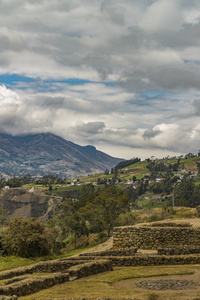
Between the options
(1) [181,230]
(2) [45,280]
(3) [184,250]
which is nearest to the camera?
(2) [45,280]

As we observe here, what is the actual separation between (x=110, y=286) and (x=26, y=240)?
1670 centimetres

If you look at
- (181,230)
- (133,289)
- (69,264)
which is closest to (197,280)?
(133,289)

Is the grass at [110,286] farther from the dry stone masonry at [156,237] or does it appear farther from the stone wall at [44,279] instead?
the dry stone masonry at [156,237]

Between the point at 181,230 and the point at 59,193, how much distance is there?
13522 centimetres

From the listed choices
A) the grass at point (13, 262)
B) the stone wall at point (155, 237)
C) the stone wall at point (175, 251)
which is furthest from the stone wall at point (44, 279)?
the grass at point (13, 262)

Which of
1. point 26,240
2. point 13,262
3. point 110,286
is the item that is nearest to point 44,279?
point 110,286

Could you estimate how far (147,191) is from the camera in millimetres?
147500

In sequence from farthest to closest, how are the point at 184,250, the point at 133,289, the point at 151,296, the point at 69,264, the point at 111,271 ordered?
the point at 184,250 < the point at 69,264 < the point at 111,271 < the point at 133,289 < the point at 151,296

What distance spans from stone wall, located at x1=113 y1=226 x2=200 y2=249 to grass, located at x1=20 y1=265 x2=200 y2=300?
605 cm

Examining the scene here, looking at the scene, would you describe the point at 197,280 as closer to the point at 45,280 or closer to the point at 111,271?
the point at 111,271

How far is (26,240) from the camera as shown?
28.0m

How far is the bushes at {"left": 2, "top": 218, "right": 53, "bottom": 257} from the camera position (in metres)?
28.2

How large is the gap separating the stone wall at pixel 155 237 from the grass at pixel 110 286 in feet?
19.8

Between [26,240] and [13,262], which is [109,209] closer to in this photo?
[26,240]
